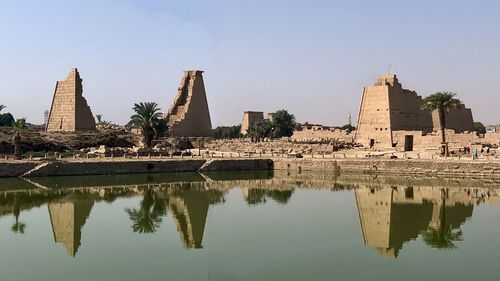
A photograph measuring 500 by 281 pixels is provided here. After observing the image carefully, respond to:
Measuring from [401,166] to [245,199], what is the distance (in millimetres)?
12348

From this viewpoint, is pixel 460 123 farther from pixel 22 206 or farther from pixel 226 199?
pixel 22 206

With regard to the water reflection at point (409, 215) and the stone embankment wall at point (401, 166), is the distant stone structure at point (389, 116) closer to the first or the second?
the stone embankment wall at point (401, 166)

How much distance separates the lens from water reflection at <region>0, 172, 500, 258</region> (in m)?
14.5

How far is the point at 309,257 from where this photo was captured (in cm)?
1141

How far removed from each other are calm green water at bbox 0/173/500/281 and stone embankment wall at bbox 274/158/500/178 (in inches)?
97.3

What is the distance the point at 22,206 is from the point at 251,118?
233ft

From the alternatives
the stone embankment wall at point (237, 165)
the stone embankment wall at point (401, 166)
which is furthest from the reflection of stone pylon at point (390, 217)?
the stone embankment wall at point (237, 165)

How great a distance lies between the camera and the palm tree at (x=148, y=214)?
1538cm

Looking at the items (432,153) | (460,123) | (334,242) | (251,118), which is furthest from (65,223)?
(251,118)

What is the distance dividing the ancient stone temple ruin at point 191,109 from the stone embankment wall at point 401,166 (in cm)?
2048

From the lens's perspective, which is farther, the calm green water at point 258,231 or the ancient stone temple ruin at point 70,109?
the ancient stone temple ruin at point 70,109

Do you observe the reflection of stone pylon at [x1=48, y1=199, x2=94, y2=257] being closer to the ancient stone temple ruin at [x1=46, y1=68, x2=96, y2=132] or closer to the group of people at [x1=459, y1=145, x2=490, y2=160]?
the group of people at [x1=459, y1=145, x2=490, y2=160]

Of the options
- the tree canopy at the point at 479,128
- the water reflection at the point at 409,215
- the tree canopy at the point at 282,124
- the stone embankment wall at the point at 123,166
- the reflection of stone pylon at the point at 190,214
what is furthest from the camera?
the tree canopy at the point at 479,128

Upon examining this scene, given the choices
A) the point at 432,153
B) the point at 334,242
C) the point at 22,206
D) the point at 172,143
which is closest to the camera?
the point at 334,242
